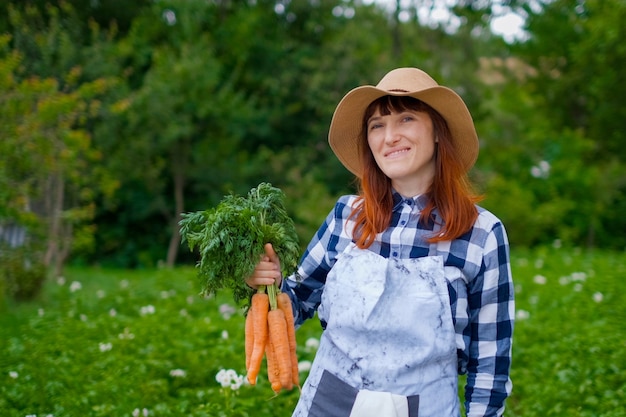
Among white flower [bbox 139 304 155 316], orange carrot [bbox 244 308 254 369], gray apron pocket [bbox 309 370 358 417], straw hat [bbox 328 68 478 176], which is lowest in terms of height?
white flower [bbox 139 304 155 316]

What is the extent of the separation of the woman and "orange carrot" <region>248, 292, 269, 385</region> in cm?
7

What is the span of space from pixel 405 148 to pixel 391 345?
2.08 ft

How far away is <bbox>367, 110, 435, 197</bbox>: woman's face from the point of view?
7.12ft

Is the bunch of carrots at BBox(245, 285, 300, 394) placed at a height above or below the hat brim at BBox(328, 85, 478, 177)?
below

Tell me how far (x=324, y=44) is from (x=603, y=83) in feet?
21.9

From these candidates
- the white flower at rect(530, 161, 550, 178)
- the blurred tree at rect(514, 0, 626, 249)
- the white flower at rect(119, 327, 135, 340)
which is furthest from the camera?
the white flower at rect(530, 161, 550, 178)

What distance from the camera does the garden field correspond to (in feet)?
12.2

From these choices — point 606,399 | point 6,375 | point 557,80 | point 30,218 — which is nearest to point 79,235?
point 30,218

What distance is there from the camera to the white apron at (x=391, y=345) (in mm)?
1975

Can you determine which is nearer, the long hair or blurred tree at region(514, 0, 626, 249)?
the long hair

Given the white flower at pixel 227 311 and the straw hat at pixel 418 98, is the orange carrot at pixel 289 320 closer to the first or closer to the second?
the straw hat at pixel 418 98

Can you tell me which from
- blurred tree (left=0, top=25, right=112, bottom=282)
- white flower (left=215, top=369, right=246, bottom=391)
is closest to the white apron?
white flower (left=215, top=369, right=246, bottom=391)

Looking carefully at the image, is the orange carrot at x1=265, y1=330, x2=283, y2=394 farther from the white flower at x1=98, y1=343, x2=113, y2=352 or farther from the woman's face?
the white flower at x1=98, y1=343, x2=113, y2=352

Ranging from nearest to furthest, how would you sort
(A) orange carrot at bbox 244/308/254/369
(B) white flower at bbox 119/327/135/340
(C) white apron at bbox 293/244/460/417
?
(C) white apron at bbox 293/244/460/417 < (A) orange carrot at bbox 244/308/254/369 < (B) white flower at bbox 119/327/135/340
